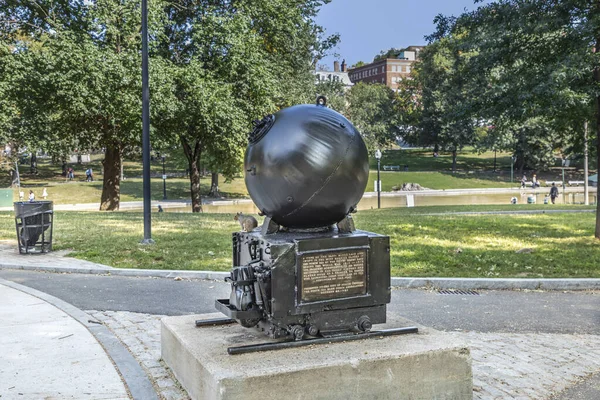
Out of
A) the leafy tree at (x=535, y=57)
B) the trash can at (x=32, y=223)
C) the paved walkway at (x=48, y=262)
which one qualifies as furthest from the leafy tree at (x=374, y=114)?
the paved walkway at (x=48, y=262)

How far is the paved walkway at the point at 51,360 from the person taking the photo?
4.95m

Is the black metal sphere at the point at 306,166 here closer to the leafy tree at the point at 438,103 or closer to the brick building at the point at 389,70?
the leafy tree at the point at 438,103

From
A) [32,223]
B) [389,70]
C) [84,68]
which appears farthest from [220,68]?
[389,70]

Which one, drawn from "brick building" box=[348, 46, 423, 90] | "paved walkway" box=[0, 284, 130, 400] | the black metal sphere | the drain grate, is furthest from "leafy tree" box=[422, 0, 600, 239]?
"brick building" box=[348, 46, 423, 90]

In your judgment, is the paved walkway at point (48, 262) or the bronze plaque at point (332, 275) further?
the paved walkway at point (48, 262)

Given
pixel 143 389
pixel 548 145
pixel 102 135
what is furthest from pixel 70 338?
pixel 548 145

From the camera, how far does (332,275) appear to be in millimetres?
4945

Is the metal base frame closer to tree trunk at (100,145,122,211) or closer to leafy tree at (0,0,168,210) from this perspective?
leafy tree at (0,0,168,210)

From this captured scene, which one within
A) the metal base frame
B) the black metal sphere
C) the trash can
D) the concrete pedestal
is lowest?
the concrete pedestal

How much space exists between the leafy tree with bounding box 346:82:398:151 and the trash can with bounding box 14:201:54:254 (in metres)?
50.9

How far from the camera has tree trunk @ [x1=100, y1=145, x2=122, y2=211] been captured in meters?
27.0

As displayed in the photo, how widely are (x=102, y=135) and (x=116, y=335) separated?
20.7 m

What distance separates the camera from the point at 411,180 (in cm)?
6150

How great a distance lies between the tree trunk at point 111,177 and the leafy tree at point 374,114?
125ft
